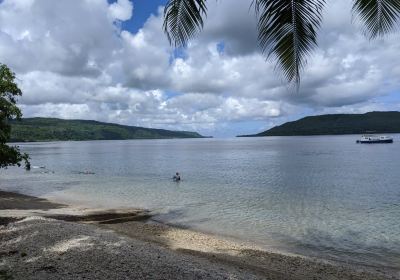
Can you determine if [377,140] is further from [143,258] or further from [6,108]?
[143,258]

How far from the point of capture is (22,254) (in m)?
12.6

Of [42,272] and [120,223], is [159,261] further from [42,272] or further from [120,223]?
[120,223]

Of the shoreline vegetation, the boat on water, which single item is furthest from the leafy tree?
the boat on water

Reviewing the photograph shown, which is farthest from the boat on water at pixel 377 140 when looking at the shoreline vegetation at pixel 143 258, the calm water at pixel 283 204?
the shoreline vegetation at pixel 143 258

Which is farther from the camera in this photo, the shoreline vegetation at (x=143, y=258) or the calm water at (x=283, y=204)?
the calm water at (x=283, y=204)

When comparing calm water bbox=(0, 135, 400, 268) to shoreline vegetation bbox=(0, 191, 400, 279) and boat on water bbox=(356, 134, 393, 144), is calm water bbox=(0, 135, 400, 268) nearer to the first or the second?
shoreline vegetation bbox=(0, 191, 400, 279)

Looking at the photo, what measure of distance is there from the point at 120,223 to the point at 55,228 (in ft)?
29.9

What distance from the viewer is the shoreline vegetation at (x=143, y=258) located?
11008mm

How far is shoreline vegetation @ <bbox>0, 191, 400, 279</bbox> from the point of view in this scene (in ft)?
36.1

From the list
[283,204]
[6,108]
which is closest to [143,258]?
[6,108]

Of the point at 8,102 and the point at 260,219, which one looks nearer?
the point at 8,102

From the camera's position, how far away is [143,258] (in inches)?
495

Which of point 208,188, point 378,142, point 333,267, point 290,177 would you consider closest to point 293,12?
point 333,267

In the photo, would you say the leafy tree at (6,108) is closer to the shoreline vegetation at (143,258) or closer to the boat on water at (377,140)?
the shoreline vegetation at (143,258)
